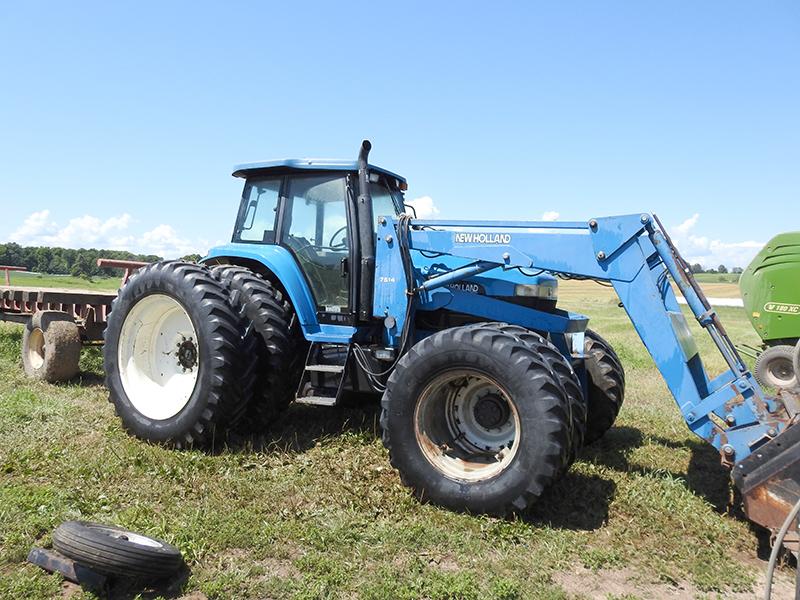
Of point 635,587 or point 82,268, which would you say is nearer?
point 635,587

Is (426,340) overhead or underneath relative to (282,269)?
underneath

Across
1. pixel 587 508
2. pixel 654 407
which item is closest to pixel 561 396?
pixel 587 508

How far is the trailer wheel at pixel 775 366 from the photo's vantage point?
9.55m

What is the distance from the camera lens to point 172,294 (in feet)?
18.0

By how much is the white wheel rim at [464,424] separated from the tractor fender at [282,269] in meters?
1.54

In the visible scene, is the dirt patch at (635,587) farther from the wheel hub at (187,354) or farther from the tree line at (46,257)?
the tree line at (46,257)

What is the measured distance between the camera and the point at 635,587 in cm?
348

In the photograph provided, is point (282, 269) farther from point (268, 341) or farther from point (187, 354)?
point (187, 354)

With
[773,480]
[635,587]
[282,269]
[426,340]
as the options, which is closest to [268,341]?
[282,269]

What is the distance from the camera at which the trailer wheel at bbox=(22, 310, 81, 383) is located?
25.3 feet

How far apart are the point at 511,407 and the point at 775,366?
23.4 feet

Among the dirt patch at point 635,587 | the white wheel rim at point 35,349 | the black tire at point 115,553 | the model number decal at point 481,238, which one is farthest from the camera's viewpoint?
the white wheel rim at point 35,349

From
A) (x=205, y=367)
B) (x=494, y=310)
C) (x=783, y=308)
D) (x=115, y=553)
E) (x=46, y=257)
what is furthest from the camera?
(x=46, y=257)

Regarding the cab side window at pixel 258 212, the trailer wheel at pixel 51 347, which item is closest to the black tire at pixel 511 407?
the cab side window at pixel 258 212
